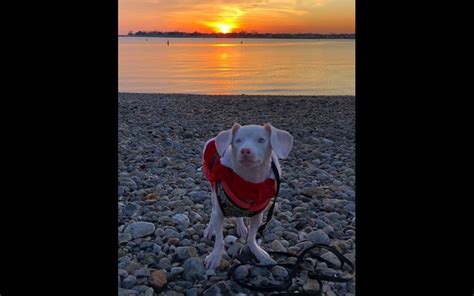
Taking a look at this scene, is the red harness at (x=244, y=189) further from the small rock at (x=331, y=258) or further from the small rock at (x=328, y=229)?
the small rock at (x=328, y=229)

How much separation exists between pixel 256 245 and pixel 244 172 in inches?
24.7

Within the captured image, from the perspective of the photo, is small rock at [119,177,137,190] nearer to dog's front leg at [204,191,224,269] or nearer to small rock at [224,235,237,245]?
small rock at [224,235,237,245]

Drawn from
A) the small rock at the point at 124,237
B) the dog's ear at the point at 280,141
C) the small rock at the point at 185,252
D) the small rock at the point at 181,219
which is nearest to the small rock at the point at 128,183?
the small rock at the point at 181,219

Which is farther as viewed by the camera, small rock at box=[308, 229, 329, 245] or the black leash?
small rock at box=[308, 229, 329, 245]

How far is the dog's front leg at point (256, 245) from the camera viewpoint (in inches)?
136

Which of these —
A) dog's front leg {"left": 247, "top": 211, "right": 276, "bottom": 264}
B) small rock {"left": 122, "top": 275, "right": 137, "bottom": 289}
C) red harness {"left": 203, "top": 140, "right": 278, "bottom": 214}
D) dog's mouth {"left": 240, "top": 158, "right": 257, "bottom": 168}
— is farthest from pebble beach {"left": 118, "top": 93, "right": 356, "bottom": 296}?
dog's mouth {"left": 240, "top": 158, "right": 257, "bottom": 168}

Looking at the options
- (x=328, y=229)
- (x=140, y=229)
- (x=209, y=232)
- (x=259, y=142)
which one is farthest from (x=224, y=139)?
(x=328, y=229)

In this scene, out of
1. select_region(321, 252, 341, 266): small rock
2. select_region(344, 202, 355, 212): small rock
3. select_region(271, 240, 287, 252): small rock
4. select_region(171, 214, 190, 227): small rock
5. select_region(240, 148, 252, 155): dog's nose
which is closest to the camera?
select_region(240, 148, 252, 155): dog's nose

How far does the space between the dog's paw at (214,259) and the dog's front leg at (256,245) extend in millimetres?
237

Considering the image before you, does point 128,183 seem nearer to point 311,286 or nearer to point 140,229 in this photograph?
point 140,229

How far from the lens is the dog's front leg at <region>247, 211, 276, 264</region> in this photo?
3455mm
